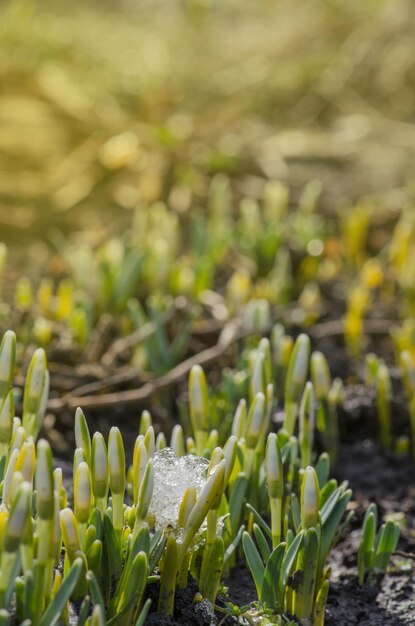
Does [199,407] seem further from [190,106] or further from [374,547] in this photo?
[190,106]

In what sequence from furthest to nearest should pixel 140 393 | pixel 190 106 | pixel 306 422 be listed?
1. pixel 190 106
2. pixel 140 393
3. pixel 306 422

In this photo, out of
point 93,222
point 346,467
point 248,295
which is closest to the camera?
point 346,467

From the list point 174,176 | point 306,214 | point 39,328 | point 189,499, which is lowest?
point 189,499

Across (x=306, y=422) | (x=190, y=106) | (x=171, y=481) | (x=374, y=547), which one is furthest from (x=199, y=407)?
(x=190, y=106)

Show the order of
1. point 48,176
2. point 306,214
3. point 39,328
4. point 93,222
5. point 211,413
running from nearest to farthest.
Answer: point 211,413
point 39,328
point 306,214
point 93,222
point 48,176

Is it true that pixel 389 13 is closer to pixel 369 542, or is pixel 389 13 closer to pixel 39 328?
pixel 39 328

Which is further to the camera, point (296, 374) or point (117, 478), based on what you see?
point (296, 374)

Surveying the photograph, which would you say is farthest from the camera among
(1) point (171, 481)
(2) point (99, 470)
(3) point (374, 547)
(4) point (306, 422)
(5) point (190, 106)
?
(5) point (190, 106)

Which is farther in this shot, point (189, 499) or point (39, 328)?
point (39, 328)

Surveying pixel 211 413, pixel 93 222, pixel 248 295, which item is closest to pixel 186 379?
pixel 211 413
